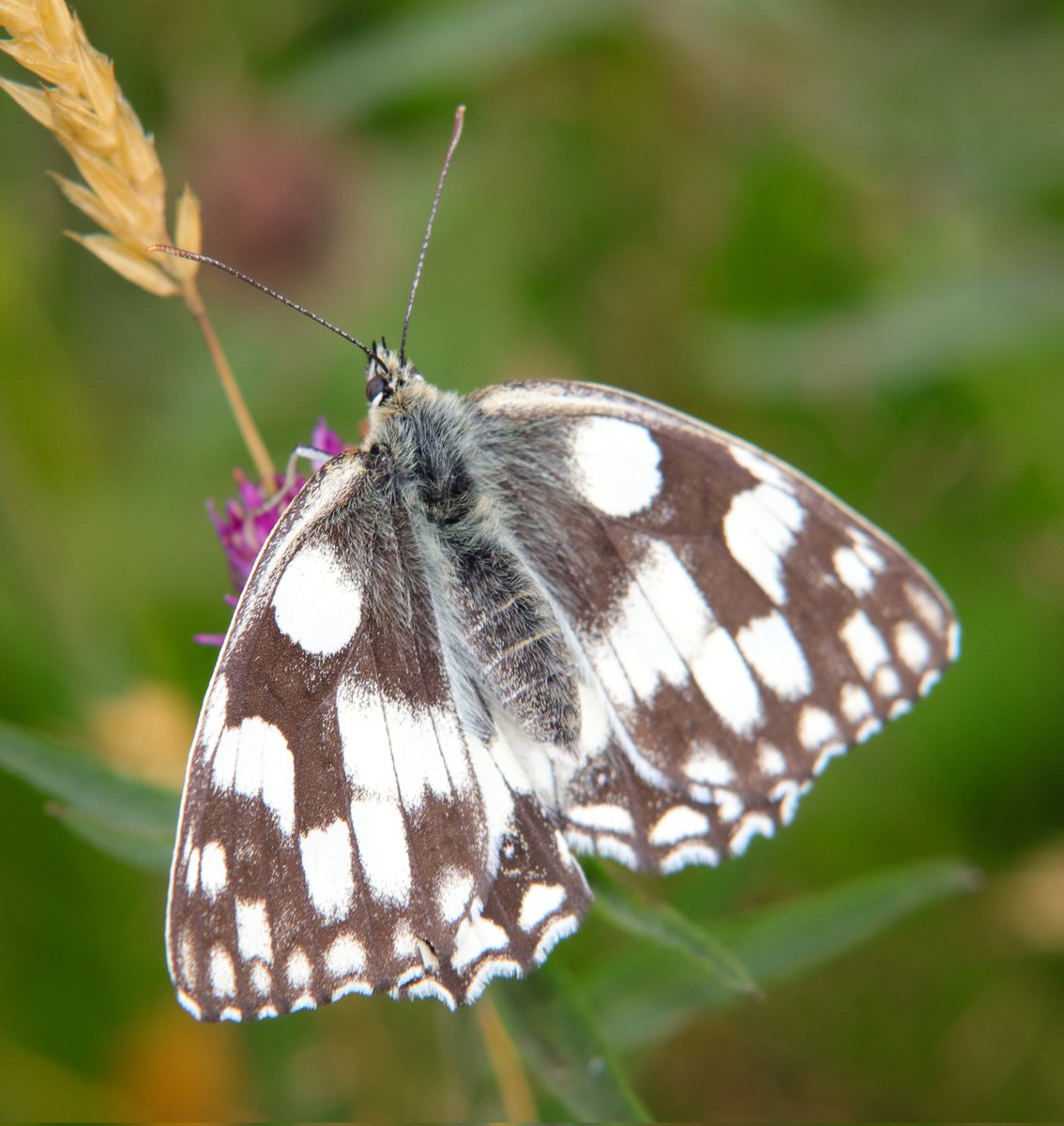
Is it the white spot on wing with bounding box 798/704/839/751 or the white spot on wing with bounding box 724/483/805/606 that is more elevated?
the white spot on wing with bounding box 724/483/805/606

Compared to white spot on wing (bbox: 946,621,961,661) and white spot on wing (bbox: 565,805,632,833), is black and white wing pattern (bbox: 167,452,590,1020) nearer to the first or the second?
white spot on wing (bbox: 565,805,632,833)

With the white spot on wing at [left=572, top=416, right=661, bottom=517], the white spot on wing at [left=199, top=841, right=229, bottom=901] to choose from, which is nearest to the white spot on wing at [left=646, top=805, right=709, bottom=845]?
the white spot on wing at [left=572, top=416, right=661, bottom=517]

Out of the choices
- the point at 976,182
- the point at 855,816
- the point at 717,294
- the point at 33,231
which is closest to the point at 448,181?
the point at 717,294

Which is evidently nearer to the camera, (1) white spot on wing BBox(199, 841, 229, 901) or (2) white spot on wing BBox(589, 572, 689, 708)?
(1) white spot on wing BBox(199, 841, 229, 901)

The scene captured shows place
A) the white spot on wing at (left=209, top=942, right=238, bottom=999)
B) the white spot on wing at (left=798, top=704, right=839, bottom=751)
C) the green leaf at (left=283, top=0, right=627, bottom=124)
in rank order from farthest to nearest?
the green leaf at (left=283, top=0, right=627, bottom=124), the white spot on wing at (left=798, top=704, right=839, bottom=751), the white spot on wing at (left=209, top=942, right=238, bottom=999)

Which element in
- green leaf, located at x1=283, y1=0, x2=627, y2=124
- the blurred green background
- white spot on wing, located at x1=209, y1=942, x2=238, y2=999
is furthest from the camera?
green leaf, located at x1=283, y1=0, x2=627, y2=124

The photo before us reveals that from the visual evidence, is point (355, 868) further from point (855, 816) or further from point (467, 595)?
point (855, 816)

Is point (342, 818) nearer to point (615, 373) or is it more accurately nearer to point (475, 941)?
point (475, 941)
